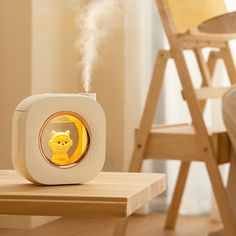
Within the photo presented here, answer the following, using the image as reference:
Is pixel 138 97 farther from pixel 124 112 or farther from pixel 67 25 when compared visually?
pixel 67 25

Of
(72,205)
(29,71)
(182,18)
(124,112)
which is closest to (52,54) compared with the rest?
(29,71)

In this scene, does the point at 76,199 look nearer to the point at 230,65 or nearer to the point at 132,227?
the point at 230,65

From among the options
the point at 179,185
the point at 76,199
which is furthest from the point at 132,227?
the point at 76,199

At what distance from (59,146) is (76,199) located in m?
0.22

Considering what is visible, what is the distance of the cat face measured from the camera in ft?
3.80

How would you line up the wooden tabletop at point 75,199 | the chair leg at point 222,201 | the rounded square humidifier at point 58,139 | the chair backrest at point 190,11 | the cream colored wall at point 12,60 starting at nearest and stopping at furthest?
the wooden tabletop at point 75,199
the rounded square humidifier at point 58,139
the chair leg at point 222,201
the chair backrest at point 190,11
the cream colored wall at point 12,60

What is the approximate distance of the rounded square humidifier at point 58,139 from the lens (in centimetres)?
110

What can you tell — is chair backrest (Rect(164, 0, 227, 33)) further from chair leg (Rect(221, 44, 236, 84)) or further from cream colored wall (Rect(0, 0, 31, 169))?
cream colored wall (Rect(0, 0, 31, 169))

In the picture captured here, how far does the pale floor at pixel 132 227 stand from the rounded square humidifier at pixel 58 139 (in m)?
1.28

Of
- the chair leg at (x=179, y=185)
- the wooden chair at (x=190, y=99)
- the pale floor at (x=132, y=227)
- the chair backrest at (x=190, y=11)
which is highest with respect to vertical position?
the chair backrest at (x=190, y=11)

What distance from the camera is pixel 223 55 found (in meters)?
2.40

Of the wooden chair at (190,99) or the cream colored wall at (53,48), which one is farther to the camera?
the cream colored wall at (53,48)

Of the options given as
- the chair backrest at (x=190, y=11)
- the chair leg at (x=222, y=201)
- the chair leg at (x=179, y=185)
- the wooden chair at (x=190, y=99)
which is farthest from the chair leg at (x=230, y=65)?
the chair leg at (x=222, y=201)

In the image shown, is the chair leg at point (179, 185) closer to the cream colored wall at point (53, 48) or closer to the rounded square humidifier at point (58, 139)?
the cream colored wall at point (53, 48)
